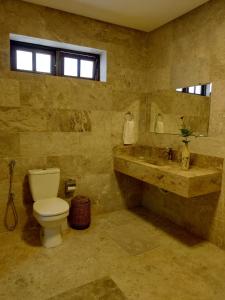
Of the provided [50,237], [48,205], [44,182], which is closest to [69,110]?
[44,182]

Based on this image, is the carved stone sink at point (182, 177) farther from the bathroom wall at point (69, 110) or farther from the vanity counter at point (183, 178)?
the bathroom wall at point (69, 110)

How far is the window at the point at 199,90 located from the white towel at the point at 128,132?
840mm

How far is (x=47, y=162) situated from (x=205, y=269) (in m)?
2.07

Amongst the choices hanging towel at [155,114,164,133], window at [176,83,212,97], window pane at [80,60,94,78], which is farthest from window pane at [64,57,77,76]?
window at [176,83,212,97]

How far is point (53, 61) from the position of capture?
3041 millimetres

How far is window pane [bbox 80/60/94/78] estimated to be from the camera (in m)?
3.24

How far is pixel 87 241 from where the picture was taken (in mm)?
2555

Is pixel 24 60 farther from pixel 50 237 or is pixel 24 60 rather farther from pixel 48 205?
pixel 50 237

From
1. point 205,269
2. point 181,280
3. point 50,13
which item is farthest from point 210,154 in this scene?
point 50,13

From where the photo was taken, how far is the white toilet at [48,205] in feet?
7.58

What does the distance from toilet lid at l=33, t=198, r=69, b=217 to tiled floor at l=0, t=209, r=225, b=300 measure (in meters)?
0.41

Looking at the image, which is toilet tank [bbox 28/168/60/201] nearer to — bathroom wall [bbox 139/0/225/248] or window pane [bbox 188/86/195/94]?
bathroom wall [bbox 139/0/225/248]

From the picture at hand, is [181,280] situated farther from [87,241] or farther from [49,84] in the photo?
[49,84]

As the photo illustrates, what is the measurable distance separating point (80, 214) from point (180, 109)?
6.01ft
